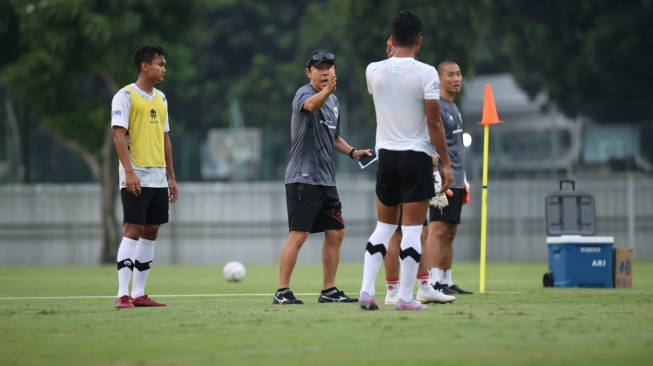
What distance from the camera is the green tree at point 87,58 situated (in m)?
29.8

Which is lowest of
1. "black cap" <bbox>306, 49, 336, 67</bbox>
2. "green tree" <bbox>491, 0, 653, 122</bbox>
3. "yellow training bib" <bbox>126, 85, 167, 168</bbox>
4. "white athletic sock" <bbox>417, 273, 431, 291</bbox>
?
"white athletic sock" <bbox>417, 273, 431, 291</bbox>

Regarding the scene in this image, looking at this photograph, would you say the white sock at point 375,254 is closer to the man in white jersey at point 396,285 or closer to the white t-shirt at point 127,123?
the man in white jersey at point 396,285

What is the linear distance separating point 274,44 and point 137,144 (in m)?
48.6

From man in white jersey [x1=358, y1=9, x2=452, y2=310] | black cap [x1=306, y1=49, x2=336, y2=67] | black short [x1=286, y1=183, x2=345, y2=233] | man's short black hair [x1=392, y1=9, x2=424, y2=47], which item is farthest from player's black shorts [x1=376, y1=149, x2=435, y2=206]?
black cap [x1=306, y1=49, x2=336, y2=67]

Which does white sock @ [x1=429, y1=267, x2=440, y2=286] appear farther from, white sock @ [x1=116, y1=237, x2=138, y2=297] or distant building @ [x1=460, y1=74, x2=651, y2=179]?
distant building @ [x1=460, y1=74, x2=651, y2=179]

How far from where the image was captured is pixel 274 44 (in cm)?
6072

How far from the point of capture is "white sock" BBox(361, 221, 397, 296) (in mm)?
11094

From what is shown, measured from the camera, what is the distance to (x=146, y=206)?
12.4 meters

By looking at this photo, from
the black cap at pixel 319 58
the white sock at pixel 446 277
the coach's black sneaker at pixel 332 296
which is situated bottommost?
the coach's black sneaker at pixel 332 296

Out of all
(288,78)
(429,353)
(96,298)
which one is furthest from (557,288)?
(288,78)

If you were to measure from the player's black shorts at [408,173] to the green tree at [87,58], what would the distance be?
1925 centimetres

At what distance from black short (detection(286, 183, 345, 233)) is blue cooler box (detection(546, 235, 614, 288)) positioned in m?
4.97

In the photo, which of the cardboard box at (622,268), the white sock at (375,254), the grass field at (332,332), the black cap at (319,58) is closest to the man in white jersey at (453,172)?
the grass field at (332,332)

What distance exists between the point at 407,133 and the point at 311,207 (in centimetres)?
211
